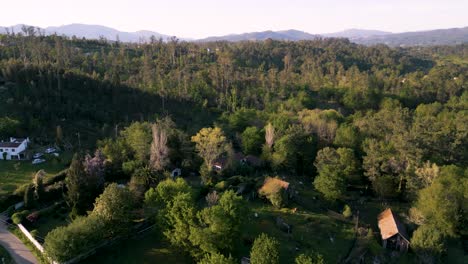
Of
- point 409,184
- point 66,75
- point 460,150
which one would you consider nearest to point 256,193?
point 409,184

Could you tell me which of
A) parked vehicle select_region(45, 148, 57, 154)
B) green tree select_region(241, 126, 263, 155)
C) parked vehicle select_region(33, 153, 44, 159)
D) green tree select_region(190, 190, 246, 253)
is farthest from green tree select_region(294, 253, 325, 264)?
parked vehicle select_region(45, 148, 57, 154)

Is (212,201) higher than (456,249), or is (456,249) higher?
(212,201)

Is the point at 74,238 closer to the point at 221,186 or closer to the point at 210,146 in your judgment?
the point at 221,186

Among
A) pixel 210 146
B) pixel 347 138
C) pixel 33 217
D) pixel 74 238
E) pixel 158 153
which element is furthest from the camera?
pixel 347 138

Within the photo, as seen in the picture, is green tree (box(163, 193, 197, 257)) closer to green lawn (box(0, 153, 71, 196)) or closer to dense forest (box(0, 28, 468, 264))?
dense forest (box(0, 28, 468, 264))

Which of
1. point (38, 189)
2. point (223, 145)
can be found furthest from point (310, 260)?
point (38, 189)

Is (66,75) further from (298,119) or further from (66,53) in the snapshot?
(298,119)
